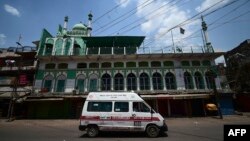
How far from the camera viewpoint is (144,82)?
67.3ft

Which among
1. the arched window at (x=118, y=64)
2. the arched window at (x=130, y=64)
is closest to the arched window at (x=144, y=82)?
the arched window at (x=130, y=64)

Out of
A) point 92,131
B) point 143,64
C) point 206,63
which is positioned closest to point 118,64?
point 143,64

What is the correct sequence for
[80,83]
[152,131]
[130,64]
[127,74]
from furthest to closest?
[130,64]
[127,74]
[80,83]
[152,131]

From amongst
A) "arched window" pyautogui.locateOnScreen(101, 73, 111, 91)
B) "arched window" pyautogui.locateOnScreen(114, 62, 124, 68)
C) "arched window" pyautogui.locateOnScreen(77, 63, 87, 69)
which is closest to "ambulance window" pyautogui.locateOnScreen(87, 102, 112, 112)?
"arched window" pyautogui.locateOnScreen(101, 73, 111, 91)

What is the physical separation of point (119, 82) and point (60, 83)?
790cm

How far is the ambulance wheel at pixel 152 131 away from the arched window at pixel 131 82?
11688mm

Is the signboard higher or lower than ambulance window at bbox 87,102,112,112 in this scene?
higher

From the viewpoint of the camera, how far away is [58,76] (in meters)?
20.8

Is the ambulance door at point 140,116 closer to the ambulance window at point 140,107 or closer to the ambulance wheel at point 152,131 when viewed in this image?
the ambulance window at point 140,107

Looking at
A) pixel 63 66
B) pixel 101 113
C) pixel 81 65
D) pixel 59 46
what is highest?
pixel 59 46

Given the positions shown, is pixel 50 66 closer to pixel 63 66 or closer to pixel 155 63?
pixel 63 66

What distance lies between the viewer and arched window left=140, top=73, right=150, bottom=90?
798 inches

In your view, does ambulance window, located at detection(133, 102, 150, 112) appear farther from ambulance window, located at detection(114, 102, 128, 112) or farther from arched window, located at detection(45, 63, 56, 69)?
arched window, located at detection(45, 63, 56, 69)

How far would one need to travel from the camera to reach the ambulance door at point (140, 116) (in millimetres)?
8633
